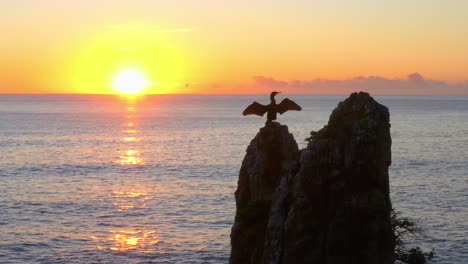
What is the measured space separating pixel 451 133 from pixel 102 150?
313 ft

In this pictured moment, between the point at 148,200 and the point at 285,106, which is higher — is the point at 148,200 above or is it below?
below

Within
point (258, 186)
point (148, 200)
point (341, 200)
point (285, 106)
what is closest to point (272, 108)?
point (285, 106)

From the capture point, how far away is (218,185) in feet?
316

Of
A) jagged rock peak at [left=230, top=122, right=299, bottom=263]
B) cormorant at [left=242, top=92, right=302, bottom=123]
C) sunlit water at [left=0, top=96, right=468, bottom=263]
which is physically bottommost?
sunlit water at [left=0, top=96, right=468, bottom=263]

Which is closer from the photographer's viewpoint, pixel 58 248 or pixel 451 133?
pixel 58 248

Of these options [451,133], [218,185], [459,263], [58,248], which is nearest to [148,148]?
[218,185]

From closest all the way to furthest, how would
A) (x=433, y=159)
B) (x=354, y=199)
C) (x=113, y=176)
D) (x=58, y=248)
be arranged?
(x=354, y=199)
(x=58, y=248)
(x=113, y=176)
(x=433, y=159)

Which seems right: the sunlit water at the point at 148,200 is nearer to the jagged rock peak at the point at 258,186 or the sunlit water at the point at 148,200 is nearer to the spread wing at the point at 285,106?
the jagged rock peak at the point at 258,186

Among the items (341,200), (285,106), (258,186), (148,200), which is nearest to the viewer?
(341,200)

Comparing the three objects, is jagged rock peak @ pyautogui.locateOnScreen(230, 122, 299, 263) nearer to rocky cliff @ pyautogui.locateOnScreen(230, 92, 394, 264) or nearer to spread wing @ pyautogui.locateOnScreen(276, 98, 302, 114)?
spread wing @ pyautogui.locateOnScreen(276, 98, 302, 114)

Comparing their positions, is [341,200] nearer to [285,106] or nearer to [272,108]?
[285,106]

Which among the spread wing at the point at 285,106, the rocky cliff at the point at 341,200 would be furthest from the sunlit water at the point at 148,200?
the rocky cliff at the point at 341,200

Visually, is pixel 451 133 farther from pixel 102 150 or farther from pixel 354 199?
pixel 354 199

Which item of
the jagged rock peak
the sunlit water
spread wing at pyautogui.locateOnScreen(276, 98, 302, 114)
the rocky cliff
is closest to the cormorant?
spread wing at pyautogui.locateOnScreen(276, 98, 302, 114)
